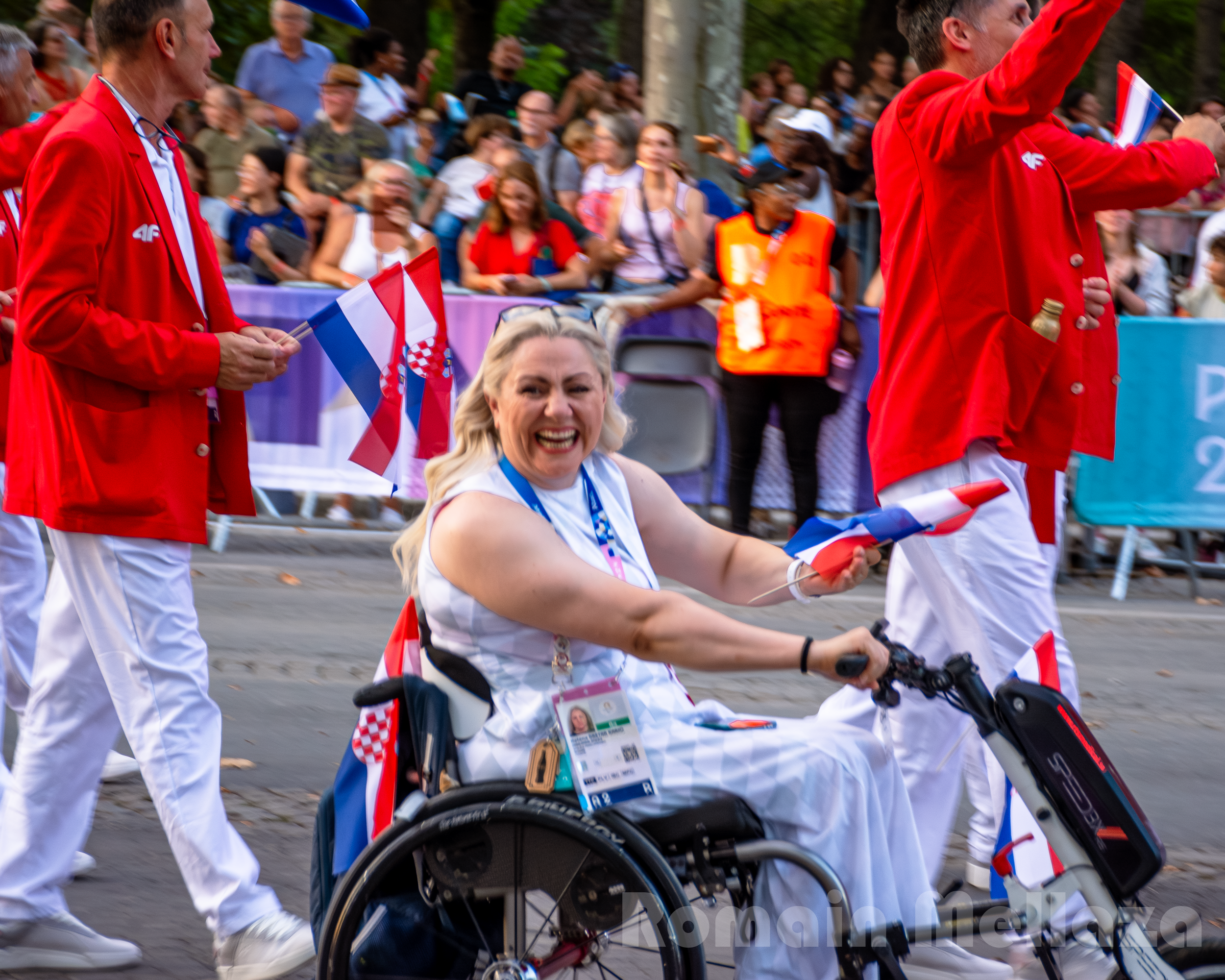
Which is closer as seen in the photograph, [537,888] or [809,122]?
[537,888]

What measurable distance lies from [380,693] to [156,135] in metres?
1.44

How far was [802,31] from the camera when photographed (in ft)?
101

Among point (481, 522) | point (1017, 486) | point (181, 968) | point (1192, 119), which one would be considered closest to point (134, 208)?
point (481, 522)

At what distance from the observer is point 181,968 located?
3629 millimetres

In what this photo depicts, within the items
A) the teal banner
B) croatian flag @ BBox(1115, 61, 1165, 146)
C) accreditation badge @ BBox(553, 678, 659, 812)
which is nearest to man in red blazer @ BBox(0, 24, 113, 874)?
accreditation badge @ BBox(553, 678, 659, 812)

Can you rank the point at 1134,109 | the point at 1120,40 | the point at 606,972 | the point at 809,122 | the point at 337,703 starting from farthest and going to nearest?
the point at 1120,40 < the point at 809,122 < the point at 337,703 < the point at 1134,109 < the point at 606,972

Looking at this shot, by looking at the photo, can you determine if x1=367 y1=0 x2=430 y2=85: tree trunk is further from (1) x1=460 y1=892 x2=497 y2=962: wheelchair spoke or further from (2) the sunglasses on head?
(1) x1=460 y1=892 x2=497 y2=962: wheelchair spoke

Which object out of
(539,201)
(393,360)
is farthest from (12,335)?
(539,201)

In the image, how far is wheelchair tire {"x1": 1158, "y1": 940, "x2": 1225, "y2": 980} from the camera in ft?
8.48

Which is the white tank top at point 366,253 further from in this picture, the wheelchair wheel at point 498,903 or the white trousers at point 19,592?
the wheelchair wheel at point 498,903

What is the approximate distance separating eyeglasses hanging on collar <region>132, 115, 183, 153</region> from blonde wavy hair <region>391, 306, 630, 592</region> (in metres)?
0.97

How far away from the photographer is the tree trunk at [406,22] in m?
20.8

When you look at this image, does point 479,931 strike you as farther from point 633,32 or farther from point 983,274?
point 633,32

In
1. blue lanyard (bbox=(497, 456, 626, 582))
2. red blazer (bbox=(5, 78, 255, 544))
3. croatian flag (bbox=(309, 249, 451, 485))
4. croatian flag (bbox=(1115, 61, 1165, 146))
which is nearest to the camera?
blue lanyard (bbox=(497, 456, 626, 582))
